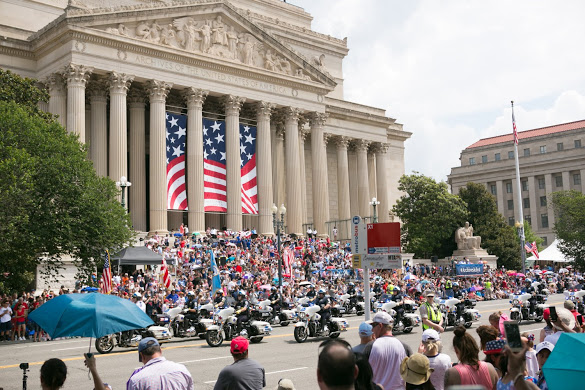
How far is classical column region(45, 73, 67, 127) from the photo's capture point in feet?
134

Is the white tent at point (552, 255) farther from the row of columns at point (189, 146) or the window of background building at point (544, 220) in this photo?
the window of background building at point (544, 220)

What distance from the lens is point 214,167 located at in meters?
46.1

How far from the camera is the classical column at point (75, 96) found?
130 feet

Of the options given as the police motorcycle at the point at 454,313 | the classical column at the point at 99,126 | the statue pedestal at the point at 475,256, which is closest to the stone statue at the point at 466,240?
the statue pedestal at the point at 475,256

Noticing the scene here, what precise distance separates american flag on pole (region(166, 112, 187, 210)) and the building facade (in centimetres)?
7014

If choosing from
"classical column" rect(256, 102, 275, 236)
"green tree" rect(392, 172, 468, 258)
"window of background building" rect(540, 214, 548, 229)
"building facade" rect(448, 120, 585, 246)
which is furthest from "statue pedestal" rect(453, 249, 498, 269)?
"window of background building" rect(540, 214, 548, 229)

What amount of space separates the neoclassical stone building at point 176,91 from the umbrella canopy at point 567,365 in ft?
125

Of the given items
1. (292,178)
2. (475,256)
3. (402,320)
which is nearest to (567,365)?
(402,320)

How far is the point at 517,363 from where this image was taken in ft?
15.2

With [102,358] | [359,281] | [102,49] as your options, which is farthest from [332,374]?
[102,49]

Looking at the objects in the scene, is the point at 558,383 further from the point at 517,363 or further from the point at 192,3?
the point at 192,3

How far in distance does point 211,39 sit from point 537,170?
238 feet

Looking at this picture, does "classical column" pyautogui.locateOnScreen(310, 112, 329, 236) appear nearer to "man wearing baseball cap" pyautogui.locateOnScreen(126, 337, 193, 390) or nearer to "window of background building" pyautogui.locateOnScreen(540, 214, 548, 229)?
"man wearing baseball cap" pyautogui.locateOnScreen(126, 337, 193, 390)

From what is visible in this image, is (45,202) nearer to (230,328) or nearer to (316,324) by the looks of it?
(230,328)
